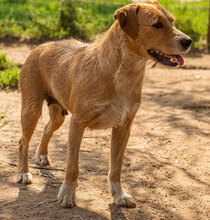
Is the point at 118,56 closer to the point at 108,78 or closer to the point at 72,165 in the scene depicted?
the point at 108,78

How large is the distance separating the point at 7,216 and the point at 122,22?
2.17 m

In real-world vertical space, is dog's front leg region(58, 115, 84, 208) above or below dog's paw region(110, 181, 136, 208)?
above

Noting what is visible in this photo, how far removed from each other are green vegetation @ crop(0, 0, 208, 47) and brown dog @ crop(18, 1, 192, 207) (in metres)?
7.23

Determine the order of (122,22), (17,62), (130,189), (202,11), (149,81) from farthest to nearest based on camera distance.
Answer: (202,11) < (17,62) < (149,81) < (130,189) < (122,22)

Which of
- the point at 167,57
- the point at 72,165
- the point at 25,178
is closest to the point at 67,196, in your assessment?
the point at 72,165

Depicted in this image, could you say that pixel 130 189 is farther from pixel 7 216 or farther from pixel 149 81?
pixel 149 81

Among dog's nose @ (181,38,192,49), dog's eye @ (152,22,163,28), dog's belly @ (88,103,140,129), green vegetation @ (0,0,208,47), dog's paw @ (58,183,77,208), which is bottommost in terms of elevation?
dog's paw @ (58,183,77,208)

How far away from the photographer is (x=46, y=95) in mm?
5133

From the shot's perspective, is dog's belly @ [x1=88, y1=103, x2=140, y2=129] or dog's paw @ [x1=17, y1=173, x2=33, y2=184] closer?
dog's belly @ [x1=88, y1=103, x2=140, y2=129]

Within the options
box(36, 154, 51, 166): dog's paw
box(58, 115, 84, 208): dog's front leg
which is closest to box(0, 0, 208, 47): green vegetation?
box(36, 154, 51, 166): dog's paw

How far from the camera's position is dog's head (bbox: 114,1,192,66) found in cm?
390

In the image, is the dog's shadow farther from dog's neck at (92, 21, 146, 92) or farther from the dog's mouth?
the dog's mouth

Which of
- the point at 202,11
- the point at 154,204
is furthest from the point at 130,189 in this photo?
the point at 202,11

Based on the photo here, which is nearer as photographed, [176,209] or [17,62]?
[176,209]
